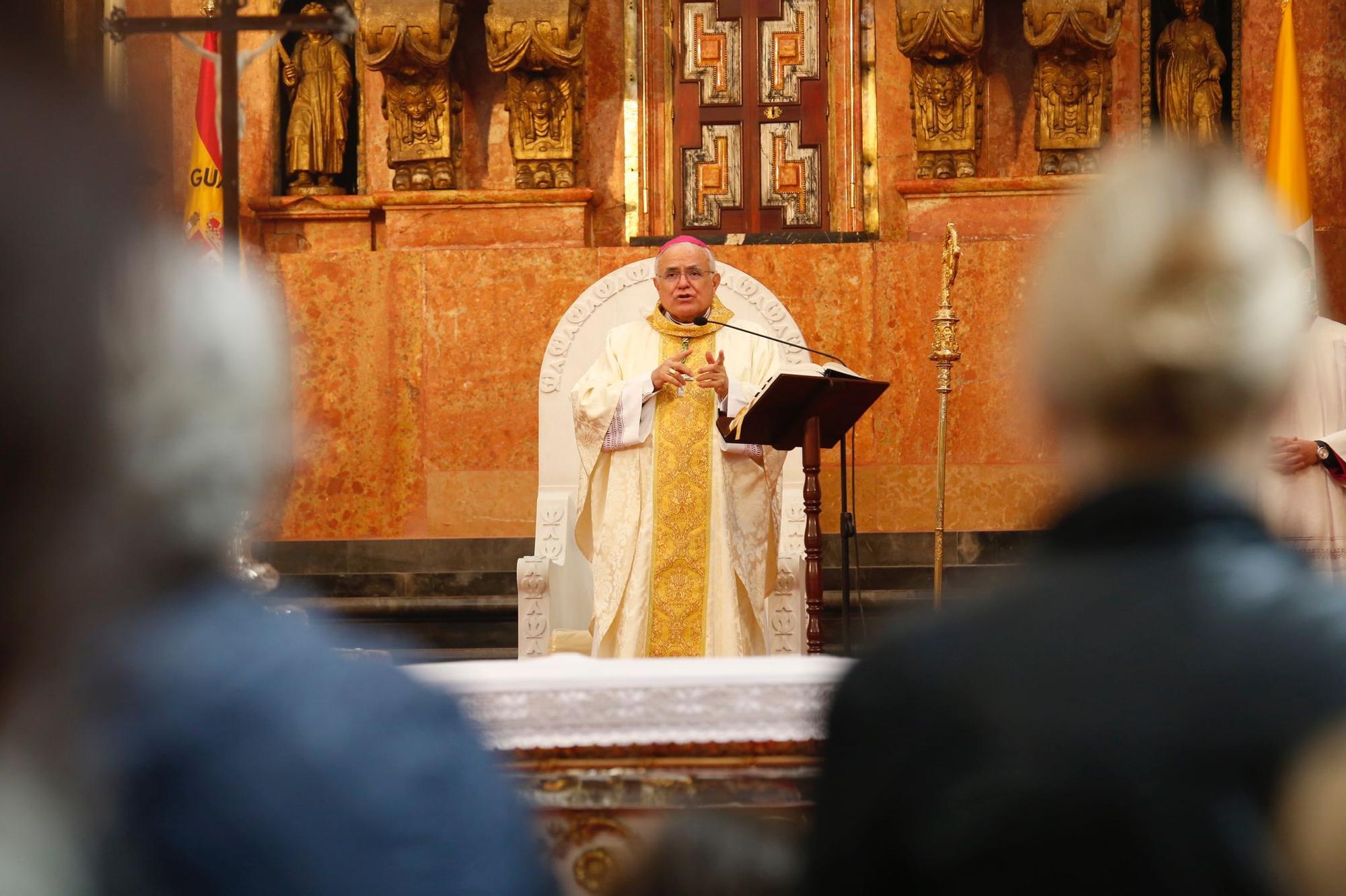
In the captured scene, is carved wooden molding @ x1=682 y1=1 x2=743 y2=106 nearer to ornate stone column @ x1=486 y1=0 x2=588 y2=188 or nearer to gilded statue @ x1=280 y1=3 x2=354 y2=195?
ornate stone column @ x1=486 y1=0 x2=588 y2=188

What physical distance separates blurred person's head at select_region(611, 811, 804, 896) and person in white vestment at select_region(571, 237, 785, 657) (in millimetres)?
5685

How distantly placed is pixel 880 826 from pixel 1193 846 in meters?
0.16

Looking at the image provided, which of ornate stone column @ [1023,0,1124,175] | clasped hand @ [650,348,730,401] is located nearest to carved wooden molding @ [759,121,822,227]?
ornate stone column @ [1023,0,1124,175]

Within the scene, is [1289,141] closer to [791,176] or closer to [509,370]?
[791,176]

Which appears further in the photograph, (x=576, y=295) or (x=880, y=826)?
(x=576, y=295)

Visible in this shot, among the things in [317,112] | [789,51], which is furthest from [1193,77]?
[317,112]

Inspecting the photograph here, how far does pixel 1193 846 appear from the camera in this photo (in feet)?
2.60

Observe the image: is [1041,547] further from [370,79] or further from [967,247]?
[370,79]

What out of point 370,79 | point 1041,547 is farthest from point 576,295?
point 1041,547

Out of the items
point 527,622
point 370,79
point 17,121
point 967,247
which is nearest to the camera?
point 17,121

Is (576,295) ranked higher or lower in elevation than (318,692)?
higher

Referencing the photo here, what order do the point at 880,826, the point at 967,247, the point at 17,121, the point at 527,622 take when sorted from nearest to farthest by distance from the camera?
the point at 17,121 → the point at 880,826 → the point at 527,622 → the point at 967,247

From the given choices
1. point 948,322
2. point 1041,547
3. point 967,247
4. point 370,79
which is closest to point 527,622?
point 948,322

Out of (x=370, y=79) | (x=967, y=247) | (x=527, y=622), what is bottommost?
(x=527, y=622)
